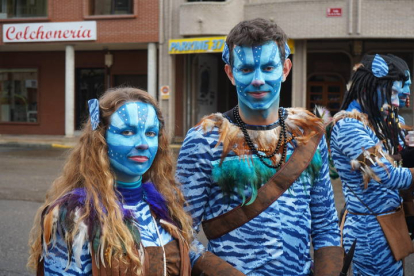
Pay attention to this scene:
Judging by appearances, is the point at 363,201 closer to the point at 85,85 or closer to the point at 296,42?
the point at 296,42

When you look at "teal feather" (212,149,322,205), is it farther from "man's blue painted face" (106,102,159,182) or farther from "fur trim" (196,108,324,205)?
"man's blue painted face" (106,102,159,182)

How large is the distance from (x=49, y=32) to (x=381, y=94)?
64.0 ft

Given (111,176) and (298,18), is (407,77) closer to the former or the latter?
(111,176)

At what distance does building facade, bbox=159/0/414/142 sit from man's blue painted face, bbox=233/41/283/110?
643 inches

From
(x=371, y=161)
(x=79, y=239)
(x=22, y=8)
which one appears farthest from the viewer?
(x=22, y=8)

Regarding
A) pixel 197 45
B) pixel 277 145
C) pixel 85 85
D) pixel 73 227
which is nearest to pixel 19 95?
pixel 85 85

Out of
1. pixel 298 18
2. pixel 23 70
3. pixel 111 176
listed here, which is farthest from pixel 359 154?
pixel 23 70

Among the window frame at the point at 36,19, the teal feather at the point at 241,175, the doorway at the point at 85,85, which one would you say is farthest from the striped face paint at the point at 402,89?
the doorway at the point at 85,85

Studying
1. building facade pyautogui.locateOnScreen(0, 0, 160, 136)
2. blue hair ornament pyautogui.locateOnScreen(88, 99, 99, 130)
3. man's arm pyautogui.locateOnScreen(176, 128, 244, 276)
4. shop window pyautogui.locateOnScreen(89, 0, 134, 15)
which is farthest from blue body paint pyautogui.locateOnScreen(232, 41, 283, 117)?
shop window pyautogui.locateOnScreen(89, 0, 134, 15)

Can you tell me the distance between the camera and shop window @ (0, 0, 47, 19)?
21.9 metres

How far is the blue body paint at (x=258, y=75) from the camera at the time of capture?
7.61 ft

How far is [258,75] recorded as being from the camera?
2316 millimetres

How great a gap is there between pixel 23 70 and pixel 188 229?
76.7 feet

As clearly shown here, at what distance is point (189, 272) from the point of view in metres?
2.17
